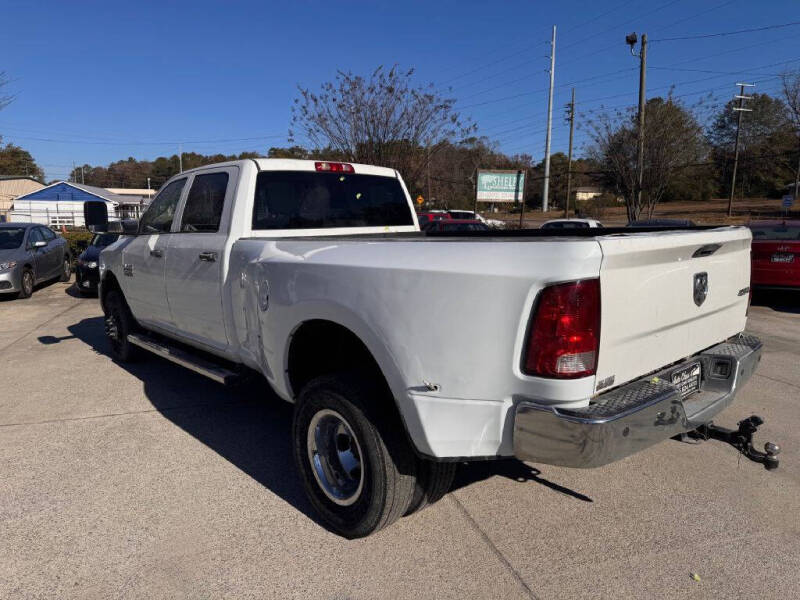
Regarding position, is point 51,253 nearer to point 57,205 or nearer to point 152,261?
point 152,261

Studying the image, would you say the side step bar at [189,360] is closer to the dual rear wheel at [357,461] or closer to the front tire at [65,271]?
the dual rear wheel at [357,461]

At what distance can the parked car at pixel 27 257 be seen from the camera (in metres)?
11.6

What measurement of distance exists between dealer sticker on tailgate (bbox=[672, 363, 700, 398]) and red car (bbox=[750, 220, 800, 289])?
775 cm

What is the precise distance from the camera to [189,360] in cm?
449

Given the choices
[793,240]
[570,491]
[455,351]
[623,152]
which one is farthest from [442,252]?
[623,152]

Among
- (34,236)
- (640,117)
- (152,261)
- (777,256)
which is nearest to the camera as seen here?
(152,261)

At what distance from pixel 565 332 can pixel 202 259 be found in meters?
2.85

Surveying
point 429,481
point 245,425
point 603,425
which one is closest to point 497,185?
point 245,425

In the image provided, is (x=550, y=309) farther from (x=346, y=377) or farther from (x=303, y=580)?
(x=303, y=580)

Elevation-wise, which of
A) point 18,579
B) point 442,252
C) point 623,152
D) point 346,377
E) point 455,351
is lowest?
point 18,579

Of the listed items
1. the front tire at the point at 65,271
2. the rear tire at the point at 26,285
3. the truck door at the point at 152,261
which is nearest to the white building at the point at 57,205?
the front tire at the point at 65,271

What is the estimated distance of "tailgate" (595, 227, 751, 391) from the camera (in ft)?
7.65

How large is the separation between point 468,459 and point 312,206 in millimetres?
2634

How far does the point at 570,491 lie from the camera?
350 centimetres
